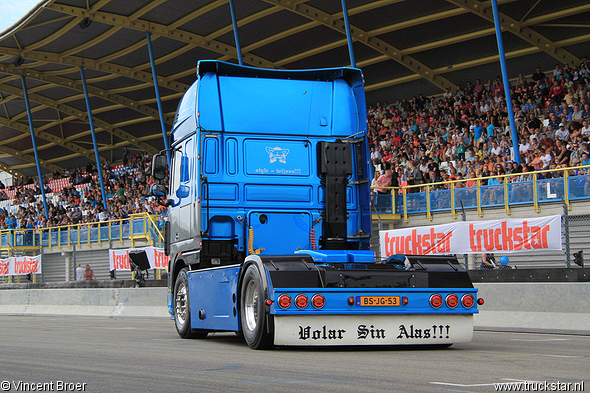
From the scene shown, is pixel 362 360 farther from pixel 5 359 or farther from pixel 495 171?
pixel 495 171

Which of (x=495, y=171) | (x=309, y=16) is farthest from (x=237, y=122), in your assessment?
(x=309, y=16)

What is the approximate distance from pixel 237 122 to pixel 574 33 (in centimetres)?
2424

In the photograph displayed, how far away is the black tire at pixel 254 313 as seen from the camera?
879 centimetres

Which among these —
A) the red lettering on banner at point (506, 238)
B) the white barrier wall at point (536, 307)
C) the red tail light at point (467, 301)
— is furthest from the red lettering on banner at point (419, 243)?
the red tail light at point (467, 301)

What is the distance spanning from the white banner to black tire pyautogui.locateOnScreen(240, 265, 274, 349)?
16.9m

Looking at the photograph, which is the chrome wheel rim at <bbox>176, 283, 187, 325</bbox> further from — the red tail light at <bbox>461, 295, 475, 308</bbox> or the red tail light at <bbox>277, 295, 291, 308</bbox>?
the red tail light at <bbox>461, 295, 475, 308</bbox>

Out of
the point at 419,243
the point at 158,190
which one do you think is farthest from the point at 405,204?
the point at 158,190

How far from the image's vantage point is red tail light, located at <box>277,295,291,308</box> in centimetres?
857

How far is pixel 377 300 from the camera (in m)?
8.87

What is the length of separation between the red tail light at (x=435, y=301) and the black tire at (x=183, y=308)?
4174 mm

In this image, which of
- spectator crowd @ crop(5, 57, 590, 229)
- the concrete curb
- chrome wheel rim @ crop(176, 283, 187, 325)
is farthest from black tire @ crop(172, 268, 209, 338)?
the concrete curb

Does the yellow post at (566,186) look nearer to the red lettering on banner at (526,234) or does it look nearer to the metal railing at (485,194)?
the metal railing at (485,194)

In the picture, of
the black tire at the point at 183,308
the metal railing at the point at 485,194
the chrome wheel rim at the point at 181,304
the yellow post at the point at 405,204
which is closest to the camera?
the black tire at the point at 183,308

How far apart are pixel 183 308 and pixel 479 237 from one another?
7.79 metres
